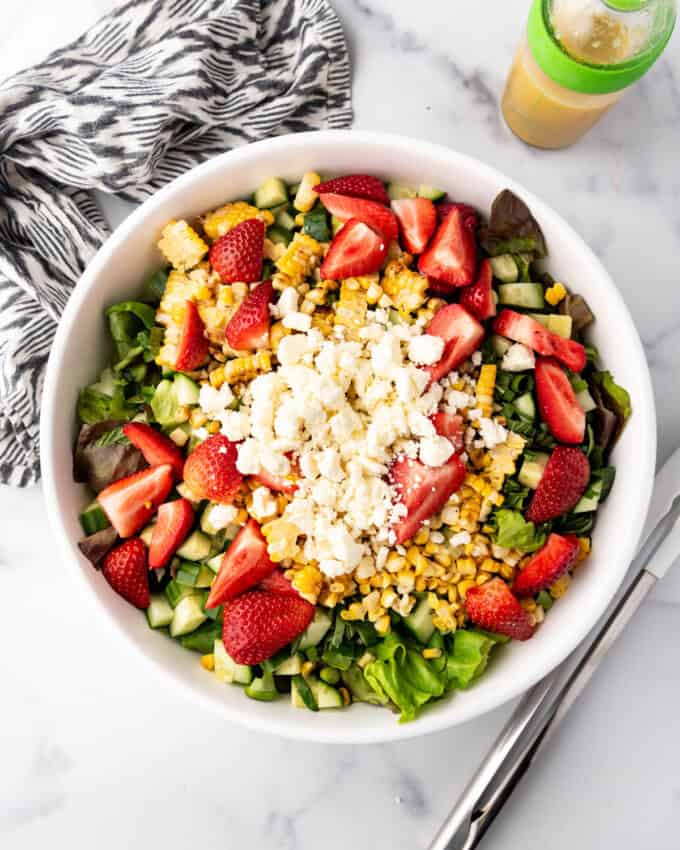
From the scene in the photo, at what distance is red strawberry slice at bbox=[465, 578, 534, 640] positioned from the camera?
1697 mm

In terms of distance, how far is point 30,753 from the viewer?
2.15 m

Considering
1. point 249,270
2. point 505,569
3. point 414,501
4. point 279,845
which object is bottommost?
point 279,845

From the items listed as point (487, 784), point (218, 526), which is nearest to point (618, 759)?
point (487, 784)

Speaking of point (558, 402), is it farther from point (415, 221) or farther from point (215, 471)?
point (215, 471)

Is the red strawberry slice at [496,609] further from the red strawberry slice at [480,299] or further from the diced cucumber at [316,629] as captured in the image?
the red strawberry slice at [480,299]

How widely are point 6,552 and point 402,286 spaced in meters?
1.18

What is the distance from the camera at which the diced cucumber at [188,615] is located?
1.79 metres

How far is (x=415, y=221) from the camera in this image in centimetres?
180

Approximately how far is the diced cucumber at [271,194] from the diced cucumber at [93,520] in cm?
74

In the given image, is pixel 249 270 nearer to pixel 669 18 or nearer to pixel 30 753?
pixel 669 18

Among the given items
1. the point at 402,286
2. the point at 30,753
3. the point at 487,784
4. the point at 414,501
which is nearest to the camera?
the point at 414,501

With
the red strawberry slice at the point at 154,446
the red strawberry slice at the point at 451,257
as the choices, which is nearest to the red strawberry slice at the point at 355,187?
the red strawberry slice at the point at 451,257

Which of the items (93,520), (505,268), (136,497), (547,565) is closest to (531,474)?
(547,565)

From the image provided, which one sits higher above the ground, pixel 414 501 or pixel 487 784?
pixel 414 501
